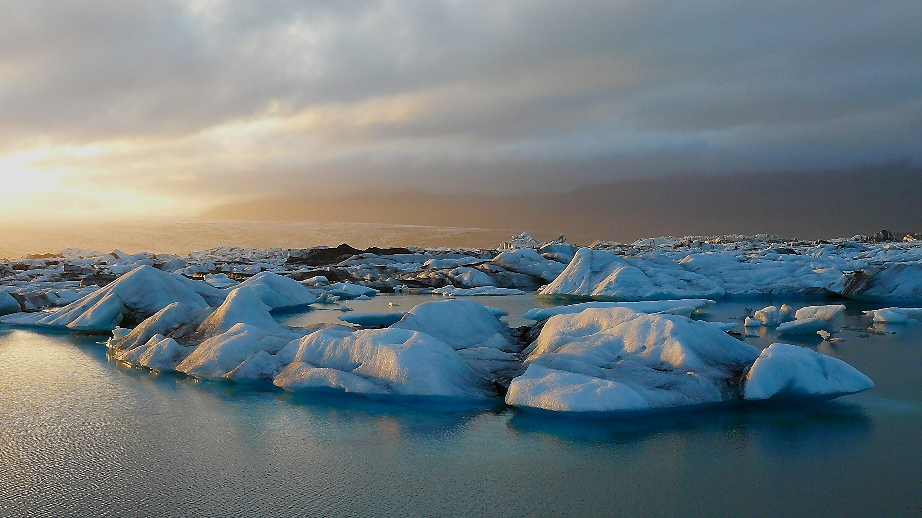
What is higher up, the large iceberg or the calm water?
the large iceberg

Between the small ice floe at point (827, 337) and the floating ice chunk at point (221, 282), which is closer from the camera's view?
the small ice floe at point (827, 337)

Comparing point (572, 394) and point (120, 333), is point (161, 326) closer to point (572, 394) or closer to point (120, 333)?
point (120, 333)

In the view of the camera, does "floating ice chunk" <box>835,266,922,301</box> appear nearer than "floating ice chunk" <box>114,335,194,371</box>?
No

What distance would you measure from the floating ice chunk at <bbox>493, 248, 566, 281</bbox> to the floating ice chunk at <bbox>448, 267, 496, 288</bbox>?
1998 mm

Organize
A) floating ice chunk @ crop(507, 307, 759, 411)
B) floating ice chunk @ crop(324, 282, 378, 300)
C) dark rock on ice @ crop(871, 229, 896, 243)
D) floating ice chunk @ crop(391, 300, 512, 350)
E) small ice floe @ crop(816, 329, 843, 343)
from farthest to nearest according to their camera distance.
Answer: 1. dark rock on ice @ crop(871, 229, 896, 243)
2. floating ice chunk @ crop(324, 282, 378, 300)
3. small ice floe @ crop(816, 329, 843, 343)
4. floating ice chunk @ crop(391, 300, 512, 350)
5. floating ice chunk @ crop(507, 307, 759, 411)

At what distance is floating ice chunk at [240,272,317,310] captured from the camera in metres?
21.5

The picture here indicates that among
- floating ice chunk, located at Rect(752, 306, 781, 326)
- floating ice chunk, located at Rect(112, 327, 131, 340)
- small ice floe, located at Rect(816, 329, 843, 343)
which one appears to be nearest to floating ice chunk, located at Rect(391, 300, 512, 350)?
floating ice chunk, located at Rect(112, 327, 131, 340)

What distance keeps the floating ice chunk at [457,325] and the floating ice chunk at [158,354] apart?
3964 millimetres

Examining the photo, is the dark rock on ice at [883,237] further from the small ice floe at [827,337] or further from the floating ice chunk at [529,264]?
the small ice floe at [827,337]

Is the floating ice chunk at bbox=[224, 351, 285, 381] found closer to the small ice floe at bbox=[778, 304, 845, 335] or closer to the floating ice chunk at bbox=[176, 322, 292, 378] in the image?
the floating ice chunk at bbox=[176, 322, 292, 378]

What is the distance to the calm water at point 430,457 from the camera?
5.58 metres

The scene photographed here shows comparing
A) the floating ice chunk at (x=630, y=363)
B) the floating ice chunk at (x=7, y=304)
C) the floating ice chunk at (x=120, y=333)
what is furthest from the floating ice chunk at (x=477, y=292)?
the floating ice chunk at (x=630, y=363)

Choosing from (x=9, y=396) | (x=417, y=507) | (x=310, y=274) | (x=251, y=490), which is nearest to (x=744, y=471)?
(x=417, y=507)

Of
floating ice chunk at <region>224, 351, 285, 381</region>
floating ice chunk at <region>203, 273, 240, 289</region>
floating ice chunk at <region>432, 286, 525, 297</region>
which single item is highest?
floating ice chunk at <region>203, 273, 240, 289</region>
